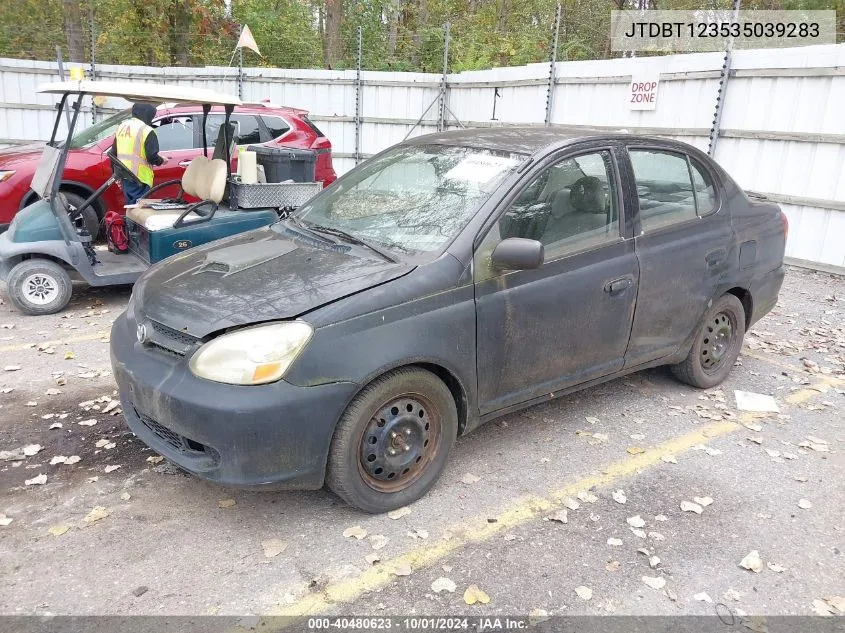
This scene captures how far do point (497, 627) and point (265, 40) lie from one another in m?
21.7

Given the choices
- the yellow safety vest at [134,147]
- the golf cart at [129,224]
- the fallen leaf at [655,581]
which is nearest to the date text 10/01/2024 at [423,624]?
the fallen leaf at [655,581]

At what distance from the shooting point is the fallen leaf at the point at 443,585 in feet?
9.56

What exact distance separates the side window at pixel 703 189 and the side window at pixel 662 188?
0.19 ft

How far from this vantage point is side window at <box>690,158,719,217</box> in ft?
15.3

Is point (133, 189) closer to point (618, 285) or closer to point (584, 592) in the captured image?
point (618, 285)

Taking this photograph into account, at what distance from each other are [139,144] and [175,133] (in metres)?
2.46

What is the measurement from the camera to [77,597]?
2783 millimetres

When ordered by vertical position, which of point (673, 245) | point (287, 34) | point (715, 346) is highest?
point (287, 34)

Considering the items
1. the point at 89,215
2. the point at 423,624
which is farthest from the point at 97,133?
the point at 423,624

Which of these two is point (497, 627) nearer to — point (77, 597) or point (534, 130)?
point (77, 597)

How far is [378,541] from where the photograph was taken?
3217mm

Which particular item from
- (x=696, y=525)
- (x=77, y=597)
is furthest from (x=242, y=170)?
(x=696, y=525)

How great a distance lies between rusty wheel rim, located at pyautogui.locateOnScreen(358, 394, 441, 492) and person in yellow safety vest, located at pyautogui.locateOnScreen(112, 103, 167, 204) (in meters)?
4.81

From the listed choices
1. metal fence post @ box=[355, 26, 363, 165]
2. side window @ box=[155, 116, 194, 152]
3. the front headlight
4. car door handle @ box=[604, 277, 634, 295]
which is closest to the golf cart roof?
side window @ box=[155, 116, 194, 152]
